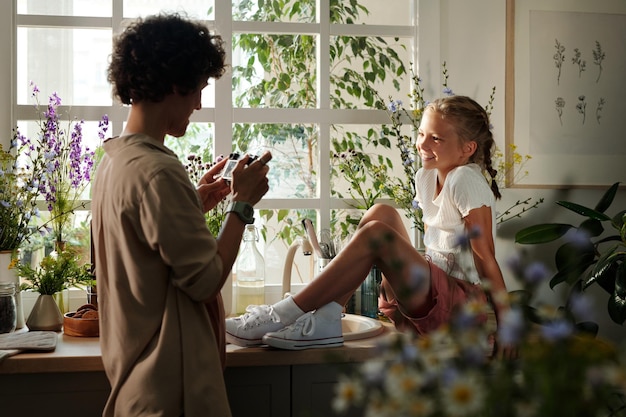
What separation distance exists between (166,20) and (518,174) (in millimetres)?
1654

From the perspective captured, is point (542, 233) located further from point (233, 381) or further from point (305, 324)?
point (233, 381)

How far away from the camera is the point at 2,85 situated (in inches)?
105

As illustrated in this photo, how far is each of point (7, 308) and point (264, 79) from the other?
174 cm

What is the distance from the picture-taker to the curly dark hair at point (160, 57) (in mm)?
1660

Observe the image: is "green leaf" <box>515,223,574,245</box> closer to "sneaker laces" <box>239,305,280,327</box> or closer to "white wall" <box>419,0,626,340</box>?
"white wall" <box>419,0,626,340</box>

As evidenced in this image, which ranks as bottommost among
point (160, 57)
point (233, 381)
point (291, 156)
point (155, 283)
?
point (233, 381)

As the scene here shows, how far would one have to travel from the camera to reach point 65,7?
3.38 meters

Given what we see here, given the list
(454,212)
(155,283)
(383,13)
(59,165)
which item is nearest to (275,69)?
(383,13)

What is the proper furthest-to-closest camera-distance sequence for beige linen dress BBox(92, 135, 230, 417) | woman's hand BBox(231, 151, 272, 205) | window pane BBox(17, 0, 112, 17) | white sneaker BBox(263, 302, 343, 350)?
1. window pane BBox(17, 0, 112, 17)
2. white sneaker BBox(263, 302, 343, 350)
3. woman's hand BBox(231, 151, 272, 205)
4. beige linen dress BBox(92, 135, 230, 417)

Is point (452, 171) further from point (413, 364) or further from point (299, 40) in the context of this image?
point (413, 364)

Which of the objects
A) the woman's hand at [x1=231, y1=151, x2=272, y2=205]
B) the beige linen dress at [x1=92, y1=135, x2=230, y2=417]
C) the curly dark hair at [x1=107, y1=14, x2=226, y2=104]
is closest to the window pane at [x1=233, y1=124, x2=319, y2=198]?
the woman's hand at [x1=231, y1=151, x2=272, y2=205]

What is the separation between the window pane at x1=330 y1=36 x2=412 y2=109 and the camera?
3.12m

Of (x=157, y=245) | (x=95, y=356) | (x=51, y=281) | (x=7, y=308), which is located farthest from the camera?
(x=51, y=281)

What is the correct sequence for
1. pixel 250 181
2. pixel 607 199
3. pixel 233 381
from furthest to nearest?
1. pixel 607 199
2. pixel 233 381
3. pixel 250 181
